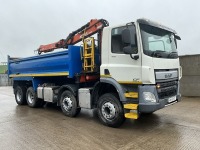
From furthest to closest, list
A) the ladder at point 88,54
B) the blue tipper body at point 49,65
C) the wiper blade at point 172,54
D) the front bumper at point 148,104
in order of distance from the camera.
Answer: the blue tipper body at point 49,65
the ladder at point 88,54
the wiper blade at point 172,54
the front bumper at point 148,104

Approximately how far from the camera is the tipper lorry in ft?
17.6

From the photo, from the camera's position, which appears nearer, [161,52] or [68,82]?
[161,52]

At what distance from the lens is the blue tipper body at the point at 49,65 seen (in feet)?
23.1

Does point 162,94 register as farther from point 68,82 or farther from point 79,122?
point 68,82

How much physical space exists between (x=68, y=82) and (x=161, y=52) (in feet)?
12.1

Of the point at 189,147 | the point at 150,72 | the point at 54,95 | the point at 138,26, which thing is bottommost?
the point at 189,147

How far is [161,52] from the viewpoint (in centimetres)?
574

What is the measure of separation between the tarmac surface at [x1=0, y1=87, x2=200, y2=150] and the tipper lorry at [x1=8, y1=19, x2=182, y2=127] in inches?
18.0

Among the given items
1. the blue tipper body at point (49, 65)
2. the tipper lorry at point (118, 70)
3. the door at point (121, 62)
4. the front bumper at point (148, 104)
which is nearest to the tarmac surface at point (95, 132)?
the tipper lorry at point (118, 70)

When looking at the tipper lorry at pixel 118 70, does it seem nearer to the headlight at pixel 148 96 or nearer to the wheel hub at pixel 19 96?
the headlight at pixel 148 96

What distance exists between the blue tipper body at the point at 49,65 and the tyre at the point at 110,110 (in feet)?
4.73

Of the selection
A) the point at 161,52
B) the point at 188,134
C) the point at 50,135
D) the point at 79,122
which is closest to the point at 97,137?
the point at 50,135

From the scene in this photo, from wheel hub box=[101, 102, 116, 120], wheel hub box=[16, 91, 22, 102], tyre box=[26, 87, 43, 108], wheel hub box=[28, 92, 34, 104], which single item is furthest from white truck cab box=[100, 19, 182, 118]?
wheel hub box=[16, 91, 22, 102]

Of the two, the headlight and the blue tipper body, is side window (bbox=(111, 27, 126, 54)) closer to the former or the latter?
the headlight
